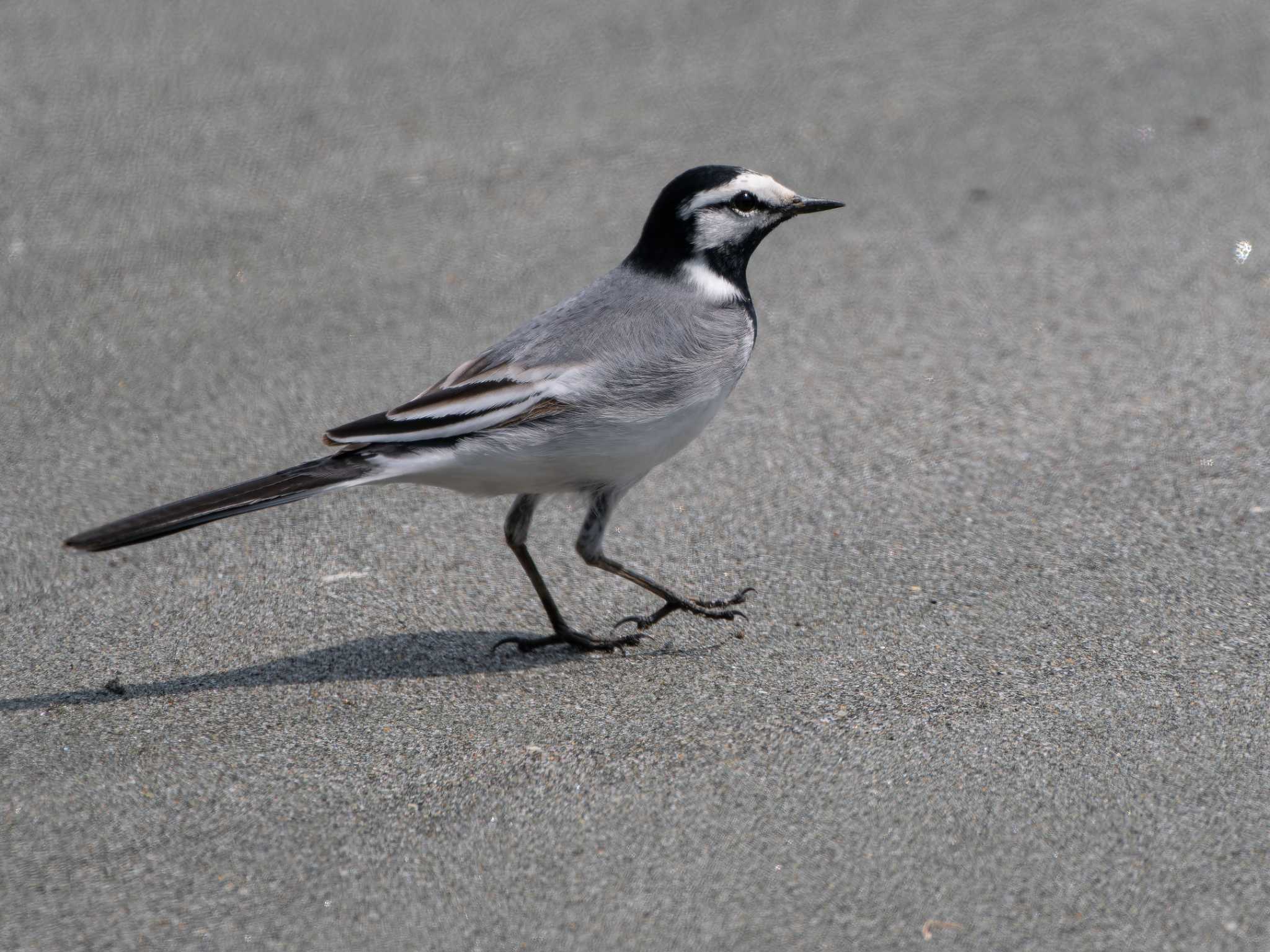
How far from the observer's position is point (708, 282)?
4.52 m

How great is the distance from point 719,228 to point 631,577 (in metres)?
1.13

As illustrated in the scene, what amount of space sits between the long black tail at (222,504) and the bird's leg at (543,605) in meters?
0.65

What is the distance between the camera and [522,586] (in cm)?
483

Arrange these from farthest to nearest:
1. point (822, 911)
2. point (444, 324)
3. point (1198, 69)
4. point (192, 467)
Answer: point (1198, 69) < point (444, 324) < point (192, 467) < point (822, 911)

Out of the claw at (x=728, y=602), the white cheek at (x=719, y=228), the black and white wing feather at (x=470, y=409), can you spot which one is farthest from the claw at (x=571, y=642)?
the white cheek at (x=719, y=228)

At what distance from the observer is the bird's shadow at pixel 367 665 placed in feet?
13.2

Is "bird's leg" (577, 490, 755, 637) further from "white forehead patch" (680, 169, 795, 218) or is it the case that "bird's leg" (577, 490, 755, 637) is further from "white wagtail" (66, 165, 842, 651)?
"white forehead patch" (680, 169, 795, 218)

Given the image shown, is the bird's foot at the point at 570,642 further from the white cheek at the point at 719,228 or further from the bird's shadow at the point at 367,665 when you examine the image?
the white cheek at the point at 719,228

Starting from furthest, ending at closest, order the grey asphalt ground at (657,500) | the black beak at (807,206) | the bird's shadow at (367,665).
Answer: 1. the black beak at (807,206)
2. the bird's shadow at (367,665)
3. the grey asphalt ground at (657,500)

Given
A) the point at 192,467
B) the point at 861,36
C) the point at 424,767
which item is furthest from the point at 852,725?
the point at 861,36

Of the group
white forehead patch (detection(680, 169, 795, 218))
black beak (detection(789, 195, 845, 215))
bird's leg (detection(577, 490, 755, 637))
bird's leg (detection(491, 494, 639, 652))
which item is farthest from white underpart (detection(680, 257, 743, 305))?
bird's leg (detection(491, 494, 639, 652))

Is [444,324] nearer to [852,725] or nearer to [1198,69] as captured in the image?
[852,725]

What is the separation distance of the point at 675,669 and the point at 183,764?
1.40m

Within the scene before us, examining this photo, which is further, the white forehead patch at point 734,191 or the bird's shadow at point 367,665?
the white forehead patch at point 734,191
